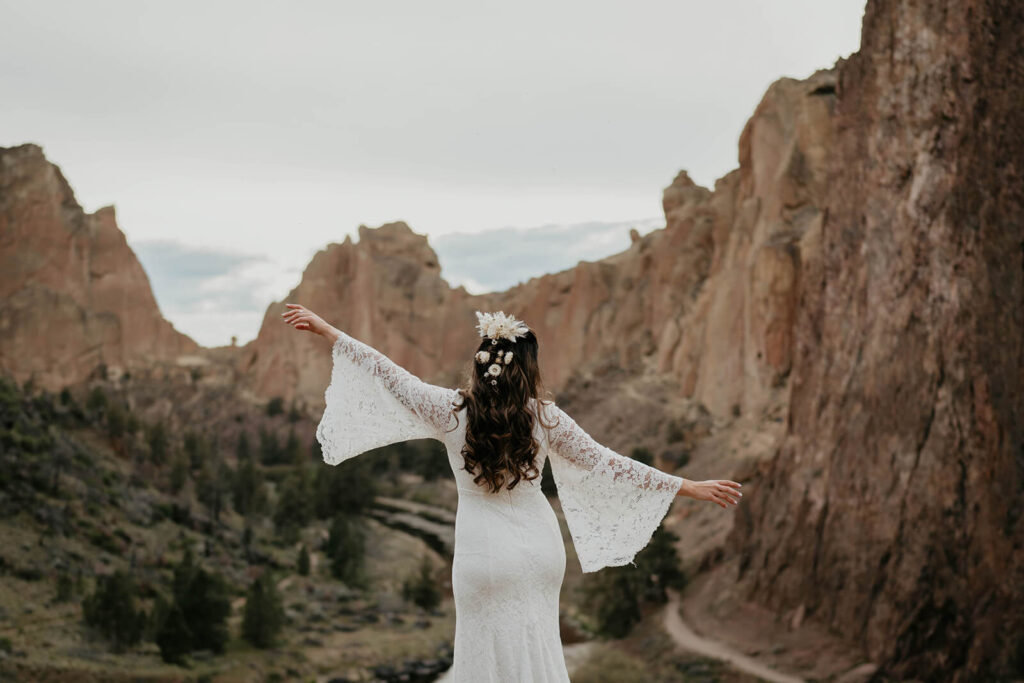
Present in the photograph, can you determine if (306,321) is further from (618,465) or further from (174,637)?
(174,637)

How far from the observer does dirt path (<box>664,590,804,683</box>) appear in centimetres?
2047

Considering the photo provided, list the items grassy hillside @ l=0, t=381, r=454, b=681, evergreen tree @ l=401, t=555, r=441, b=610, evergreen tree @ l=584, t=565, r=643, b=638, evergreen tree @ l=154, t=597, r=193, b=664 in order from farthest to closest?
1. evergreen tree @ l=401, t=555, r=441, b=610
2. evergreen tree @ l=584, t=565, r=643, b=638
3. evergreen tree @ l=154, t=597, r=193, b=664
4. grassy hillside @ l=0, t=381, r=454, b=681

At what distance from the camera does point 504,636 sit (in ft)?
13.7

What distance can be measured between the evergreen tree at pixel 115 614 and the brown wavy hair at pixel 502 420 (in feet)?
72.2

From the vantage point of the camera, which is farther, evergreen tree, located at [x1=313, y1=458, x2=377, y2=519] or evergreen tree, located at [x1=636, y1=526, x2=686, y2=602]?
evergreen tree, located at [x1=313, y1=458, x2=377, y2=519]

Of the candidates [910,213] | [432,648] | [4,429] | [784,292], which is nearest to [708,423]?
→ [784,292]

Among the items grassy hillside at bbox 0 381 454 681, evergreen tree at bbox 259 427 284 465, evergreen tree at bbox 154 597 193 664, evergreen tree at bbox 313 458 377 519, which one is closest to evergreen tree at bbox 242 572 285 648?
grassy hillside at bbox 0 381 454 681

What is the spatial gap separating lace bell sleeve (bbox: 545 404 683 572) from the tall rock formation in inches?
611

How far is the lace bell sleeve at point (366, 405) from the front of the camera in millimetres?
4512

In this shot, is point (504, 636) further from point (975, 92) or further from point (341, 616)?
point (341, 616)

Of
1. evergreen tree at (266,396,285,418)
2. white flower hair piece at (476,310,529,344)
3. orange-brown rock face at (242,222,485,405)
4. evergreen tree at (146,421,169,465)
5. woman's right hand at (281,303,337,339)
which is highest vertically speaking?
orange-brown rock face at (242,222,485,405)

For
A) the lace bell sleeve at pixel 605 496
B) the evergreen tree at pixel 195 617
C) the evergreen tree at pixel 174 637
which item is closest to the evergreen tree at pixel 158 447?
the evergreen tree at pixel 195 617

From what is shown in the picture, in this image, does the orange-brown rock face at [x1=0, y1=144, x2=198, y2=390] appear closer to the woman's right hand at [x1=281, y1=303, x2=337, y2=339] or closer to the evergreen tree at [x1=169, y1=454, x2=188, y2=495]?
the evergreen tree at [x1=169, y1=454, x2=188, y2=495]

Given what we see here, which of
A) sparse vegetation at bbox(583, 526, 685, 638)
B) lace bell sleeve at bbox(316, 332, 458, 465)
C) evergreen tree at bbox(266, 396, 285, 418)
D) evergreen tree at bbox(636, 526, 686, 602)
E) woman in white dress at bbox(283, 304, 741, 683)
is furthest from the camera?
evergreen tree at bbox(266, 396, 285, 418)
